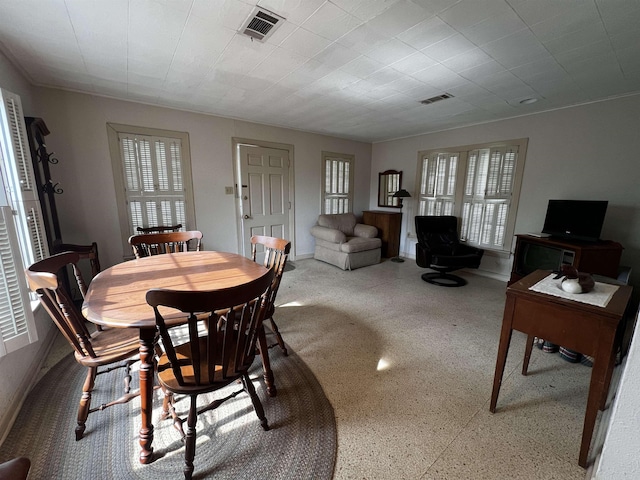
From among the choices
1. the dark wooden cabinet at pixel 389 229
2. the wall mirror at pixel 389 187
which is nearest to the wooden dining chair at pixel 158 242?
the dark wooden cabinet at pixel 389 229

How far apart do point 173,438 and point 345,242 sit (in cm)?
352

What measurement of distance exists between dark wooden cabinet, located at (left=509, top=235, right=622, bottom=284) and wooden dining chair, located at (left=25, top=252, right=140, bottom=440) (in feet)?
13.1

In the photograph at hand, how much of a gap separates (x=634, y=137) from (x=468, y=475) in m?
3.97

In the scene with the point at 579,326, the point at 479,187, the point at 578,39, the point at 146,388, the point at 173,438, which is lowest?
the point at 173,438

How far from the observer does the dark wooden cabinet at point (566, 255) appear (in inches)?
105

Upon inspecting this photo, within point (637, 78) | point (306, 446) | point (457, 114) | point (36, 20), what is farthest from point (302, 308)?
point (637, 78)

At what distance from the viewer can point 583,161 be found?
3.17 meters

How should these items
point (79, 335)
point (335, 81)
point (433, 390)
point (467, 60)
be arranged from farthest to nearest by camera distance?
point (335, 81) < point (467, 60) < point (433, 390) < point (79, 335)

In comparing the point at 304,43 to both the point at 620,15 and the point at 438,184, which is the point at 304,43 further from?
the point at 438,184

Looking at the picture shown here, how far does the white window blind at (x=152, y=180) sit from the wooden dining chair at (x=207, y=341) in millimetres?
2791

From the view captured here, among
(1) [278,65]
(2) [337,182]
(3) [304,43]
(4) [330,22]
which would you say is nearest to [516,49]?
(4) [330,22]

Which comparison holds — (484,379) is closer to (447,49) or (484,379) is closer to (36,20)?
(447,49)

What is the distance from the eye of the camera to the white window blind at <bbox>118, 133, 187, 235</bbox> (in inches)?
131

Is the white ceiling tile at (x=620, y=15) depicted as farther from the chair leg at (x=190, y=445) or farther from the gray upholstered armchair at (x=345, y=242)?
the gray upholstered armchair at (x=345, y=242)
